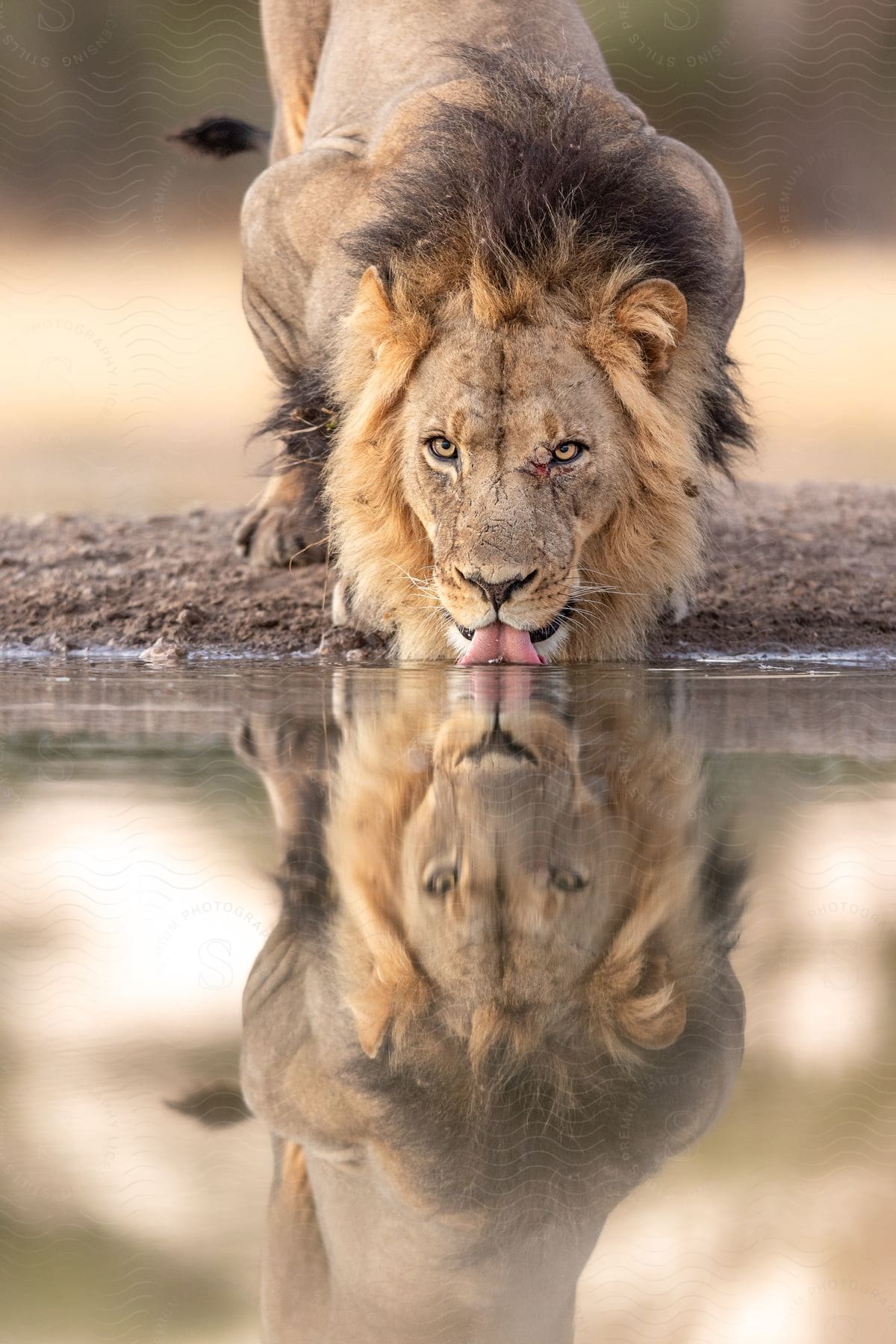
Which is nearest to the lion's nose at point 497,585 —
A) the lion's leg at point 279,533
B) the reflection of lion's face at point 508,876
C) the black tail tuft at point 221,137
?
the reflection of lion's face at point 508,876

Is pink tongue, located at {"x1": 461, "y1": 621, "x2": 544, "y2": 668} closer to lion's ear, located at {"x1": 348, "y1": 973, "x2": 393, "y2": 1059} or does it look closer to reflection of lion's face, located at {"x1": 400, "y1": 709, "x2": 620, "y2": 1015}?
reflection of lion's face, located at {"x1": 400, "y1": 709, "x2": 620, "y2": 1015}

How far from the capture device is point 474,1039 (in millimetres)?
1790

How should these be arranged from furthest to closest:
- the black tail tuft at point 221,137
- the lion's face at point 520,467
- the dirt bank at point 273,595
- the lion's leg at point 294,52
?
1. the black tail tuft at point 221,137
2. the lion's leg at point 294,52
3. the dirt bank at point 273,595
4. the lion's face at point 520,467

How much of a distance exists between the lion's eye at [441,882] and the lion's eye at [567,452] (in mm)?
2085

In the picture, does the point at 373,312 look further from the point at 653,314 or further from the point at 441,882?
the point at 441,882

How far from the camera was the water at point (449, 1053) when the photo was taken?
140 centimetres

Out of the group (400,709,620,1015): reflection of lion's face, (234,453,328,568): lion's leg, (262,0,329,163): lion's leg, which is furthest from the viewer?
(262,0,329,163): lion's leg

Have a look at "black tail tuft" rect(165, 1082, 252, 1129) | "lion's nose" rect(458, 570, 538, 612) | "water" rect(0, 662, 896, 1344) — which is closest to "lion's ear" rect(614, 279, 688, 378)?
"lion's nose" rect(458, 570, 538, 612)

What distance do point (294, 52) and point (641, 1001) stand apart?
570 centimetres

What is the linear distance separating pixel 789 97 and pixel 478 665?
11355 mm

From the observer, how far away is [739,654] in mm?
5113

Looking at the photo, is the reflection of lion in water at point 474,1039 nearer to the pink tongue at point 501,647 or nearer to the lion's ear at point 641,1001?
the lion's ear at point 641,1001

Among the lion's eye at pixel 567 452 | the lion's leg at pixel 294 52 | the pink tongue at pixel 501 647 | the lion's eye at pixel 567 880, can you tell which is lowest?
the lion's eye at pixel 567 880

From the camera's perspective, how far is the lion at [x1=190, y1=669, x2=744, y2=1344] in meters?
1.46
